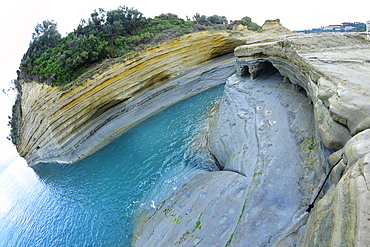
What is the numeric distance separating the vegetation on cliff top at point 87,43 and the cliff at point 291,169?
36.7 feet

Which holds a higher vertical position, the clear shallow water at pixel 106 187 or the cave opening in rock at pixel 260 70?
Result: the cave opening in rock at pixel 260 70

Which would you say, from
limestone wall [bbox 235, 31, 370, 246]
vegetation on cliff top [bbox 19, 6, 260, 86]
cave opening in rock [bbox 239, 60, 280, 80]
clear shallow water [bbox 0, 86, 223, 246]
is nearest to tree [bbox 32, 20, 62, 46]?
vegetation on cliff top [bbox 19, 6, 260, 86]

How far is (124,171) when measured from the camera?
8633mm

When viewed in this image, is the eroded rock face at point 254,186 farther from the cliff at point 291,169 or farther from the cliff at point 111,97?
the cliff at point 111,97

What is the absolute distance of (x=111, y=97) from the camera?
1328 centimetres

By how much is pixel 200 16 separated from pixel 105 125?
20823 millimetres

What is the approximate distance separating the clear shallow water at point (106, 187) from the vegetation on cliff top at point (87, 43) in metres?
6.07

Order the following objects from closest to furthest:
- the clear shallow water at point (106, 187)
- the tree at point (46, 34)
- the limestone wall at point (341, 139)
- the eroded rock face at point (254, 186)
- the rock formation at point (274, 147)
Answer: the limestone wall at point (341, 139) < the rock formation at point (274, 147) < the eroded rock face at point (254, 186) < the clear shallow water at point (106, 187) < the tree at point (46, 34)

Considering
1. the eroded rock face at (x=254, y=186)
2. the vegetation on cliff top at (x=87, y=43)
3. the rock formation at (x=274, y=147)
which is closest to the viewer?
the rock formation at (x=274, y=147)

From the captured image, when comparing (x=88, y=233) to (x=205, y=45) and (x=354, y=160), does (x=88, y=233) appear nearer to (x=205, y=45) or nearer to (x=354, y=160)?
(x=354, y=160)

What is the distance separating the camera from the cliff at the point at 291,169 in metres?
2.04

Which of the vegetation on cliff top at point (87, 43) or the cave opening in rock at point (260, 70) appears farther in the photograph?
the vegetation on cliff top at point (87, 43)

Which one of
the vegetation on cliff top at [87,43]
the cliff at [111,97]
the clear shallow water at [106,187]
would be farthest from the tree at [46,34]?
the clear shallow water at [106,187]

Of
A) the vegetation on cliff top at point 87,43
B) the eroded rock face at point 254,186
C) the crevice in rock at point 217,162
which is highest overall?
the vegetation on cliff top at point 87,43
